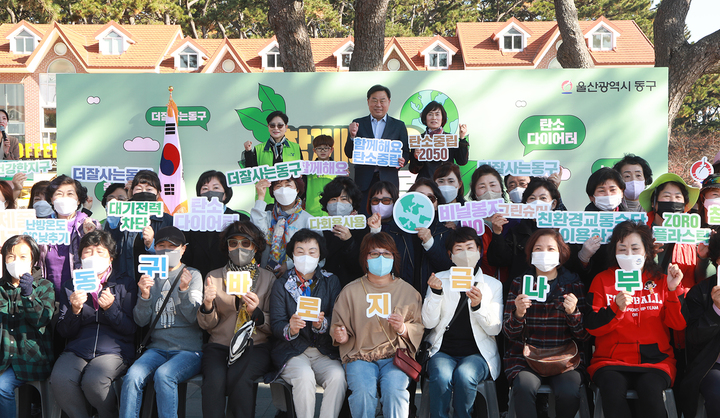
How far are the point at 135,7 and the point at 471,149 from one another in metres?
24.9

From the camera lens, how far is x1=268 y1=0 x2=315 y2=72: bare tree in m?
8.74

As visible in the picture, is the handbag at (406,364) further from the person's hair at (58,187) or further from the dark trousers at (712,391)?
the person's hair at (58,187)

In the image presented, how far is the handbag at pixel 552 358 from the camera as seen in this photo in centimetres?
361

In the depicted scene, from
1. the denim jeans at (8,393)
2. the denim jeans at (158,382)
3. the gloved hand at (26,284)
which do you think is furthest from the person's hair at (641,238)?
the denim jeans at (8,393)

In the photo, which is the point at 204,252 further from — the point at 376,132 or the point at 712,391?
the point at 712,391

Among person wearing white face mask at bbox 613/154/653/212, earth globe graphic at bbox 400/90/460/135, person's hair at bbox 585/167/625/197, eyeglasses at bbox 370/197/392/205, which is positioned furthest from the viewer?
earth globe graphic at bbox 400/90/460/135

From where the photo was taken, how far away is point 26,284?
386 cm

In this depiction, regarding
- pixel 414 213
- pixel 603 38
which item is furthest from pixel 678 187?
pixel 603 38

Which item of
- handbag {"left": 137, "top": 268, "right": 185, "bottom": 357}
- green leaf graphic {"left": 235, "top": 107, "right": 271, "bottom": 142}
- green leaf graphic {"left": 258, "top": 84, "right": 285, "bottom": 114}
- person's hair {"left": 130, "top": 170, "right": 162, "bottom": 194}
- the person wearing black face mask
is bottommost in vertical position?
handbag {"left": 137, "top": 268, "right": 185, "bottom": 357}

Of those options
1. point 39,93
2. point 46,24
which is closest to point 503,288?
point 39,93

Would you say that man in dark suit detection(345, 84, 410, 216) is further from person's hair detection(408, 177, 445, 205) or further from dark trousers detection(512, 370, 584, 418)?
dark trousers detection(512, 370, 584, 418)

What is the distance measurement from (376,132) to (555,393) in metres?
3.30

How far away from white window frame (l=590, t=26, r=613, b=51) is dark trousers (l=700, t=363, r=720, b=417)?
92.2 feet

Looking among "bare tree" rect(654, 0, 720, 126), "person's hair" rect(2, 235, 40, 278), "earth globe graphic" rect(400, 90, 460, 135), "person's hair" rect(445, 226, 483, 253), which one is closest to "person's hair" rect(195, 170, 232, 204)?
"person's hair" rect(2, 235, 40, 278)
